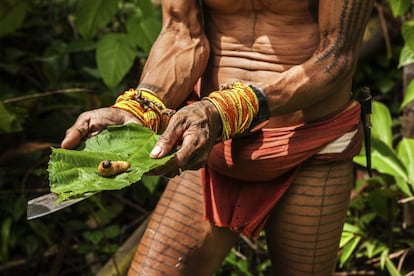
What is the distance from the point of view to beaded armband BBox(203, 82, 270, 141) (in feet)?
6.45

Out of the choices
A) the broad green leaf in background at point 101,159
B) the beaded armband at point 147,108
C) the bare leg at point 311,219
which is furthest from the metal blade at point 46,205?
the bare leg at point 311,219

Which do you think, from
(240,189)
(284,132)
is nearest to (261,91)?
(284,132)

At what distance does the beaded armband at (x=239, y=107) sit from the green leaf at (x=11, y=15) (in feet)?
8.11

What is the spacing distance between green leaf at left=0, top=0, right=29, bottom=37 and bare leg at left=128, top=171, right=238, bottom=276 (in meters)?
2.13

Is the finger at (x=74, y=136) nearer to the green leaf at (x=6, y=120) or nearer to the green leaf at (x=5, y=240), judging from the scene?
the green leaf at (x=6, y=120)

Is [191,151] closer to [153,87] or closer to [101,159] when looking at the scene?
[101,159]

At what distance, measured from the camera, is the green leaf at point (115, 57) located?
3506 mm

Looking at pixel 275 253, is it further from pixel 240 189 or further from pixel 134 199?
pixel 134 199

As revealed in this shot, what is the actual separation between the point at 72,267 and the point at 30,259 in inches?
8.8

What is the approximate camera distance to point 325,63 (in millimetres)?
2143

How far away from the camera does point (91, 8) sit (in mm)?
3477

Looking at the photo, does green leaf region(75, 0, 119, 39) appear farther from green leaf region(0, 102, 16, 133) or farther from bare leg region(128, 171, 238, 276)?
bare leg region(128, 171, 238, 276)

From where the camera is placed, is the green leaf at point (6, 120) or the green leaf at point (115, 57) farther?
the green leaf at point (6, 120)

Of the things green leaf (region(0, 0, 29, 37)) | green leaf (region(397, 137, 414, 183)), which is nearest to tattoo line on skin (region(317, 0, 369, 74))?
green leaf (region(397, 137, 414, 183))
